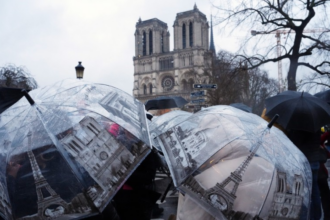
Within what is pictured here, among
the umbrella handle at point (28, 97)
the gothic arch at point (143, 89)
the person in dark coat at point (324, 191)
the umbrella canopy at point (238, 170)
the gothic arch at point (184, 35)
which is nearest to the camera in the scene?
the umbrella canopy at point (238, 170)

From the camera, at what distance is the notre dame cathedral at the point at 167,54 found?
83812mm

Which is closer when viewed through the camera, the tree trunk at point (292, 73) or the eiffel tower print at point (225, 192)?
the eiffel tower print at point (225, 192)

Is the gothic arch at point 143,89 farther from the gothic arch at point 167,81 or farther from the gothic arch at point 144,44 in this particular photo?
the gothic arch at point 144,44

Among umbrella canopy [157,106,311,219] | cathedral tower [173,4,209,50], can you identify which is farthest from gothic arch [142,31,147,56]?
umbrella canopy [157,106,311,219]

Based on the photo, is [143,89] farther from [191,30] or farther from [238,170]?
[238,170]

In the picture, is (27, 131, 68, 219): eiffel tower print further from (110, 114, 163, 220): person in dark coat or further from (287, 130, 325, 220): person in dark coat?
(287, 130, 325, 220): person in dark coat

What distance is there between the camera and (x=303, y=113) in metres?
4.49

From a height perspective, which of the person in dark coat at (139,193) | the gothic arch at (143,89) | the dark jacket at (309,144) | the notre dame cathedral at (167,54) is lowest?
the person in dark coat at (139,193)

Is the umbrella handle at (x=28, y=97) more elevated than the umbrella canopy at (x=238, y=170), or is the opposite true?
the umbrella handle at (x=28, y=97)

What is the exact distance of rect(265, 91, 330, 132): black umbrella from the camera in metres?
4.48

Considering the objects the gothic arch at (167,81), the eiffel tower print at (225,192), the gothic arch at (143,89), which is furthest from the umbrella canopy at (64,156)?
the gothic arch at (143,89)

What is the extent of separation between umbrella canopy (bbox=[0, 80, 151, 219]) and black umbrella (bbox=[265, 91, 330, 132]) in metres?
2.14

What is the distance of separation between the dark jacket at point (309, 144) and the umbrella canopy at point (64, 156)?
2.79 m

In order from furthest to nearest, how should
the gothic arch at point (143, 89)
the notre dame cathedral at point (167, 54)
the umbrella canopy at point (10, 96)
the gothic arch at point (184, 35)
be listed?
1. the gothic arch at point (143, 89)
2. the gothic arch at point (184, 35)
3. the notre dame cathedral at point (167, 54)
4. the umbrella canopy at point (10, 96)
